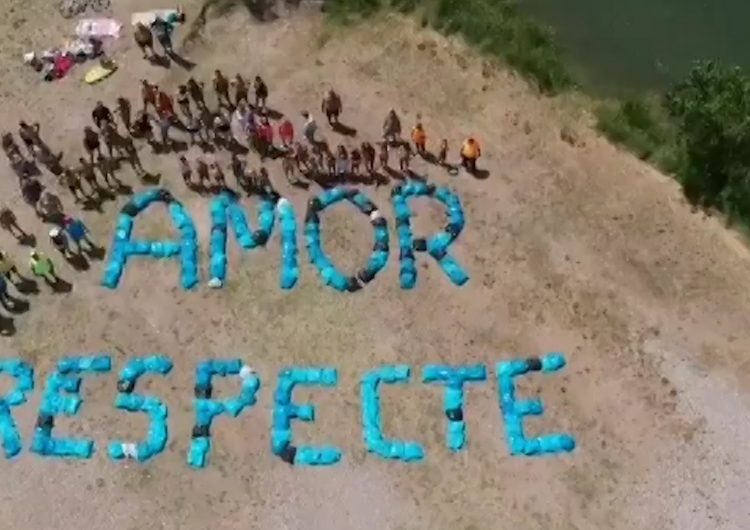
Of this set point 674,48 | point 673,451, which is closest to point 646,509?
point 673,451

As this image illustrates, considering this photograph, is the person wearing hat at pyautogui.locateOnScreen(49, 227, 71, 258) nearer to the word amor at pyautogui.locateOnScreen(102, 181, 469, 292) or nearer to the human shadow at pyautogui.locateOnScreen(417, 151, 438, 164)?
the word amor at pyautogui.locateOnScreen(102, 181, 469, 292)

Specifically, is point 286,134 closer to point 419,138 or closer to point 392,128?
point 392,128

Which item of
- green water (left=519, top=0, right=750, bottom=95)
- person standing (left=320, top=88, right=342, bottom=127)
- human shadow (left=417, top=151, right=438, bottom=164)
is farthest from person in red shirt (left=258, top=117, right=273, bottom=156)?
green water (left=519, top=0, right=750, bottom=95)

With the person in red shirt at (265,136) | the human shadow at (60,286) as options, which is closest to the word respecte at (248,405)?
the human shadow at (60,286)

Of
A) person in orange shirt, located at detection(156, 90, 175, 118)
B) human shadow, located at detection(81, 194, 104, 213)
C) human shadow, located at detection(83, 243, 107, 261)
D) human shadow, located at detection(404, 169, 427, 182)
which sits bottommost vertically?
human shadow, located at detection(83, 243, 107, 261)

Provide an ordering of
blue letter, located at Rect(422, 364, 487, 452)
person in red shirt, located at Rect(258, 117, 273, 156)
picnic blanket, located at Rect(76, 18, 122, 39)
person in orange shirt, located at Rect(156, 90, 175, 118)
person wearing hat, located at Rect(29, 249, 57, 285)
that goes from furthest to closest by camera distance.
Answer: picnic blanket, located at Rect(76, 18, 122, 39), person in orange shirt, located at Rect(156, 90, 175, 118), person in red shirt, located at Rect(258, 117, 273, 156), person wearing hat, located at Rect(29, 249, 57, 285), blue letter, located at Rect(422, 364, 487, 452)

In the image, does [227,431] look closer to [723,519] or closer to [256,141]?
[256,141]

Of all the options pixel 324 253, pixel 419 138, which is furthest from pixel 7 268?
pixel 419 138
